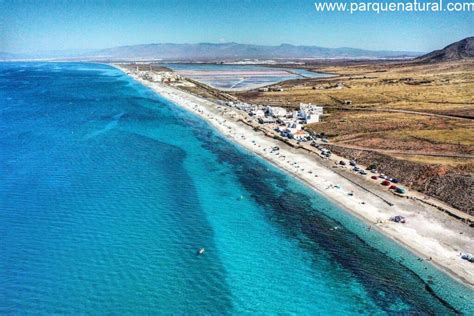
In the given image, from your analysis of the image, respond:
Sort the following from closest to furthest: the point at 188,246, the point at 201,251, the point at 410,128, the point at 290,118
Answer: the point at 201,251 < the point at 188,246 < the point at 410,128 < the point at 290,118

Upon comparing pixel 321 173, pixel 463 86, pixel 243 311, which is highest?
pixel 463 86

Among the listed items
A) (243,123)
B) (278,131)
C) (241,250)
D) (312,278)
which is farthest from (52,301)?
(243,123)

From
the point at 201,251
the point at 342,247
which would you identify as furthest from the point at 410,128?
the point at 201,251

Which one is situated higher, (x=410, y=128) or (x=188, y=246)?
(x=410, y=128)

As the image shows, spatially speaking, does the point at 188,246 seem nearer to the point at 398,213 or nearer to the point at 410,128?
the point at 398,213

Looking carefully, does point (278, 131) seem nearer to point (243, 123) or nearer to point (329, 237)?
point (243, 123)

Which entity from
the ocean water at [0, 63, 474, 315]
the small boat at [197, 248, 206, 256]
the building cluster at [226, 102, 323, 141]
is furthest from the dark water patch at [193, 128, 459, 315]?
the building cluster at [226, 102, 323, 141]
